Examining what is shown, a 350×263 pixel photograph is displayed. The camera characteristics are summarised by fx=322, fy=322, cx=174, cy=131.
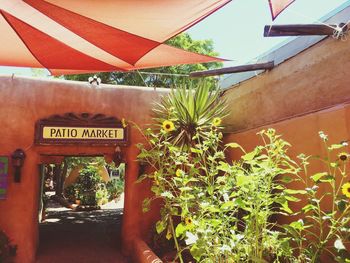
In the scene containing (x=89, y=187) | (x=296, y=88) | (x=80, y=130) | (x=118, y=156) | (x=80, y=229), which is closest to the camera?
(x=296, y=88)

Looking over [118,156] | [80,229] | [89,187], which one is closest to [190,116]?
[118,156]

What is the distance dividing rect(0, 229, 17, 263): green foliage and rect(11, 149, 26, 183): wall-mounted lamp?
0.97 metres

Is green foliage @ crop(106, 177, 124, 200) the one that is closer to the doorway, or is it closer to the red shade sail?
the doorway

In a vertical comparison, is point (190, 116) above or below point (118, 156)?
above

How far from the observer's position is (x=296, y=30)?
13.3 feet

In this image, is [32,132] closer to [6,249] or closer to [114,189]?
[6,249]

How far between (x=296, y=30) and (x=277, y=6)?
201cm

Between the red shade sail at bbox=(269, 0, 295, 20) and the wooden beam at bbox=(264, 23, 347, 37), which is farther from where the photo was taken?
the wooden beam at bbox=(264, 23, 347, 37)

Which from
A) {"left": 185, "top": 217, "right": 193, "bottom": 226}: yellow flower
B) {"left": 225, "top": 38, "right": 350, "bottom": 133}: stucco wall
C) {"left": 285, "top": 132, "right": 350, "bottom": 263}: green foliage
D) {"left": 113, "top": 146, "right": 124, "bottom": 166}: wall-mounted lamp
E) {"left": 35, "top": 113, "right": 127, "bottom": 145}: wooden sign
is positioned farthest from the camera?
{"left": 113, "top": 146, "right": 124, "bottom": 166}: wall-mounted lamp

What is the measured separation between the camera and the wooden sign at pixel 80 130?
19.7ft

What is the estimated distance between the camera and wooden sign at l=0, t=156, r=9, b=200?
5773 millimetres

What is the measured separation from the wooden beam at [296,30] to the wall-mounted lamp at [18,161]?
4.53m

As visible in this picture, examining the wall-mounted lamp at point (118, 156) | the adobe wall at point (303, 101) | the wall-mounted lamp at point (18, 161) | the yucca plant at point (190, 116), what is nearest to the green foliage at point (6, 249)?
the wall-mounted lamp at point (18, 161)

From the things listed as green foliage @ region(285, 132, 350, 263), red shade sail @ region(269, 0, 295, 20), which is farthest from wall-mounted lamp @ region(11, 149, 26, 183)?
red shade sail @ region(269, 0, 295, 20)
